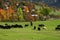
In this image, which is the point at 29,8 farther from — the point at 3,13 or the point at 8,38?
the point at 8,38

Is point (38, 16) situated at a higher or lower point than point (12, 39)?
lower

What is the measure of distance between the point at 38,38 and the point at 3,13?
200ft

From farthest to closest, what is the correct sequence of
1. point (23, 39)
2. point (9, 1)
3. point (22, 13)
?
1. point (9, 1)
2. point (22, 13)
3. point (23, 39)

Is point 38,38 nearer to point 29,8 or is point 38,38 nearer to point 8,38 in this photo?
point 8,38

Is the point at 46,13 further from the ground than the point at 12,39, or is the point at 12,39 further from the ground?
the point at 12,39

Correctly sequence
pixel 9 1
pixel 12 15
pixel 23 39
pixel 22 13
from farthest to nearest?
pixel 9 1, pixel 22 13, pixel 12 15, pixel 23 39

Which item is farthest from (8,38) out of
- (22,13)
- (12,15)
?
(22,13)

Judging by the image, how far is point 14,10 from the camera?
10206 centimetres

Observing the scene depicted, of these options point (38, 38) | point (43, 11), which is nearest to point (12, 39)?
point (38, 38)

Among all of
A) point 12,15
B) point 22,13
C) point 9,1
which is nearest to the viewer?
point 12,15

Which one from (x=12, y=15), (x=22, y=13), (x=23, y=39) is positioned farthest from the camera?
(x=22, y=13)

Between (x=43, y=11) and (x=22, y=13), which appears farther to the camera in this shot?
(x=43, y=11)

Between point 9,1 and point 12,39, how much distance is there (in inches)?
3255

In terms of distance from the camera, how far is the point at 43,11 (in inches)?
4569
